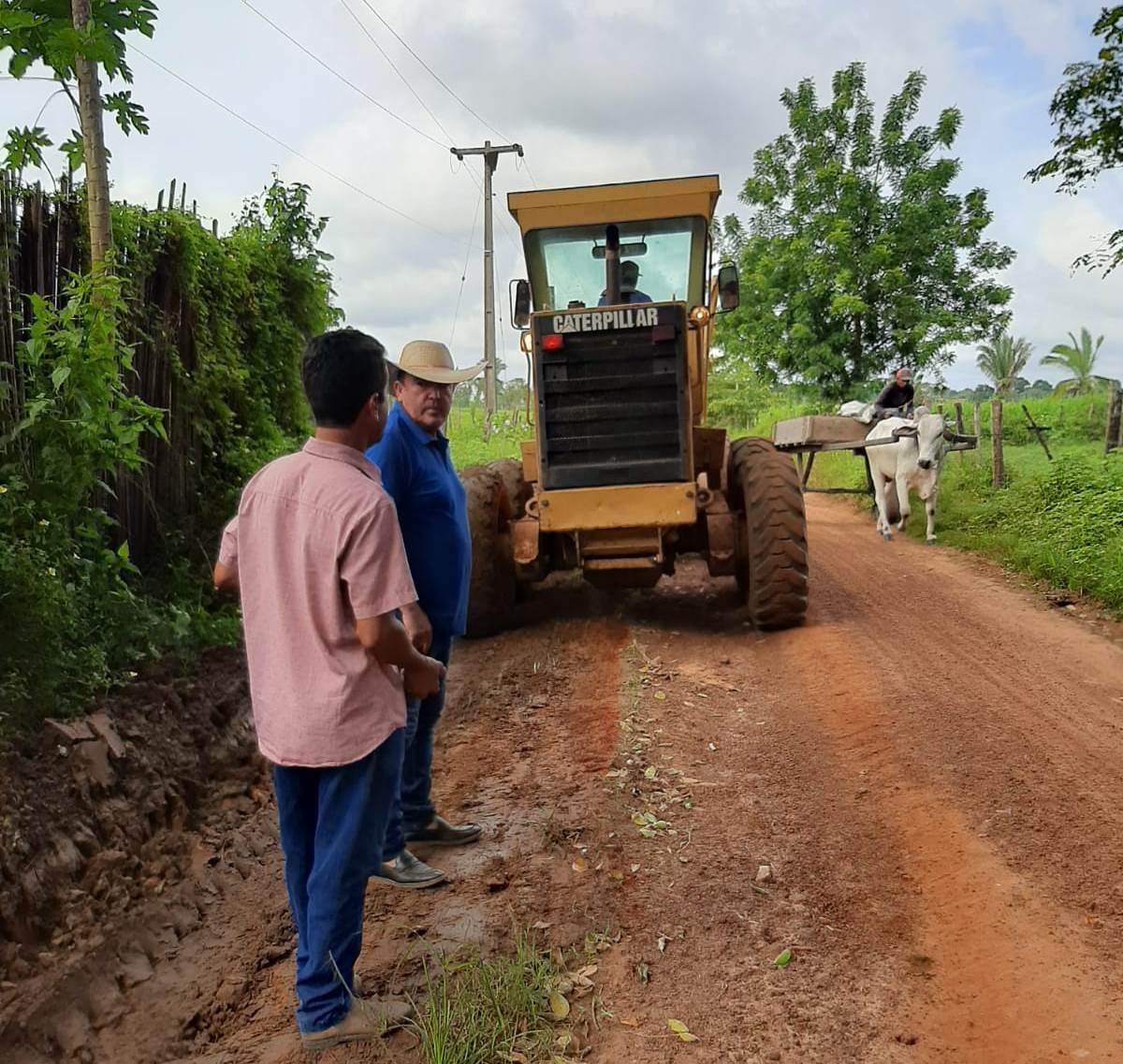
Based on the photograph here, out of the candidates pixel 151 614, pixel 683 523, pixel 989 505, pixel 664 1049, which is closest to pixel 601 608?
pixel 683 523

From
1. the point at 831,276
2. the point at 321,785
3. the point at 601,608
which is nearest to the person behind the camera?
the point at 321,785

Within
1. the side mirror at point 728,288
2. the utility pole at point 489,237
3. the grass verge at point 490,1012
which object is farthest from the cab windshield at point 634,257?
the utility pole at point 489,237

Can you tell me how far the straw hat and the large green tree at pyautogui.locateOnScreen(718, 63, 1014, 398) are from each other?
1576cm

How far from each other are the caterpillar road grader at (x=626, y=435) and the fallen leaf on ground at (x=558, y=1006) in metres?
4.12

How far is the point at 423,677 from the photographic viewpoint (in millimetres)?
2506

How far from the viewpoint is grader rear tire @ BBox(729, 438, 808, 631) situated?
679cm

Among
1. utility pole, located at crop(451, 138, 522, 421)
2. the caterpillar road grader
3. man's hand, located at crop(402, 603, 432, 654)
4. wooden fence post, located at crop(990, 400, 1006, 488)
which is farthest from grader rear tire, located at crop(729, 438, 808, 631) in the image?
utility pole, located at crop(451, 138, 522, 421)

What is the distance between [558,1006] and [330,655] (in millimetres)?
1228

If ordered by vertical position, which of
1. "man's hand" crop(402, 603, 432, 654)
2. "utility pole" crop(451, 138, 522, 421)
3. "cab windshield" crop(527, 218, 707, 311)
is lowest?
"man's hand" crop(402, 603, 432, 654)

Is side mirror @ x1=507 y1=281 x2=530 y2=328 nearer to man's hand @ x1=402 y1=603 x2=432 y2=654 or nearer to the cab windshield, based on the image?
the cab windshield

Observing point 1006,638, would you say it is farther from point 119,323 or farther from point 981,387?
point 981,387

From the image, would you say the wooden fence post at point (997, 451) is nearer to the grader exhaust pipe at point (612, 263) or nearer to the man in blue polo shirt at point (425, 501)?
the grader exhaust pipe at point (612, 263)

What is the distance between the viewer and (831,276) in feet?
61.0

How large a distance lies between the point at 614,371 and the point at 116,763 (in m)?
4.14
